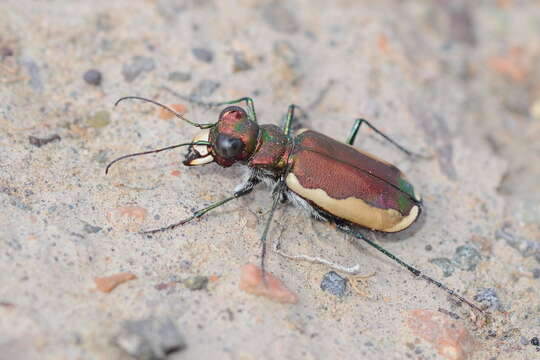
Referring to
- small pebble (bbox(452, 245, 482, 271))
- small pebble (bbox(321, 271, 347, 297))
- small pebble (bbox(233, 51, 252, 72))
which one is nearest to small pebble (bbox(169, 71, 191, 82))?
small pebble (bbox(233, 51, 252, 72))

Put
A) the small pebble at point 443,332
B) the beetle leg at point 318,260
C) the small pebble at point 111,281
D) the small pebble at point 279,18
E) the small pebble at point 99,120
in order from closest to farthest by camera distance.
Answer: the small pebble at point 111,281 < the small pebble at point 443,332 < the beetle leg at point 318,260 < the small pebble at point 99,120 < the small pebble at point 279,18

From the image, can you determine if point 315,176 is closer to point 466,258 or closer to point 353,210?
point 353,210

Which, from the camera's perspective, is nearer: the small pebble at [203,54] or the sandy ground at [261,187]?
the sandy ground at [261,187]

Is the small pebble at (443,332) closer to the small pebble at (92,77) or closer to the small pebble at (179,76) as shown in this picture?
→ the small pebble at (179,76)

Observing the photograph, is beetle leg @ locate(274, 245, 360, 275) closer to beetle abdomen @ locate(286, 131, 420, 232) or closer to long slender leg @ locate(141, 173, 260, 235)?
beetle abdomen @ locate(286, 131, 420, 232)

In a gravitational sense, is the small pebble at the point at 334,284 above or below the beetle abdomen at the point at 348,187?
below

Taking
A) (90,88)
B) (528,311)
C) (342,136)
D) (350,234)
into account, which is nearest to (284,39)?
(342,136)

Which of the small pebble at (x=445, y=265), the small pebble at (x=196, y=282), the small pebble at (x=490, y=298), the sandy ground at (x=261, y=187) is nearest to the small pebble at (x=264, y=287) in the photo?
the sandy ground at (x=261, y=187)
